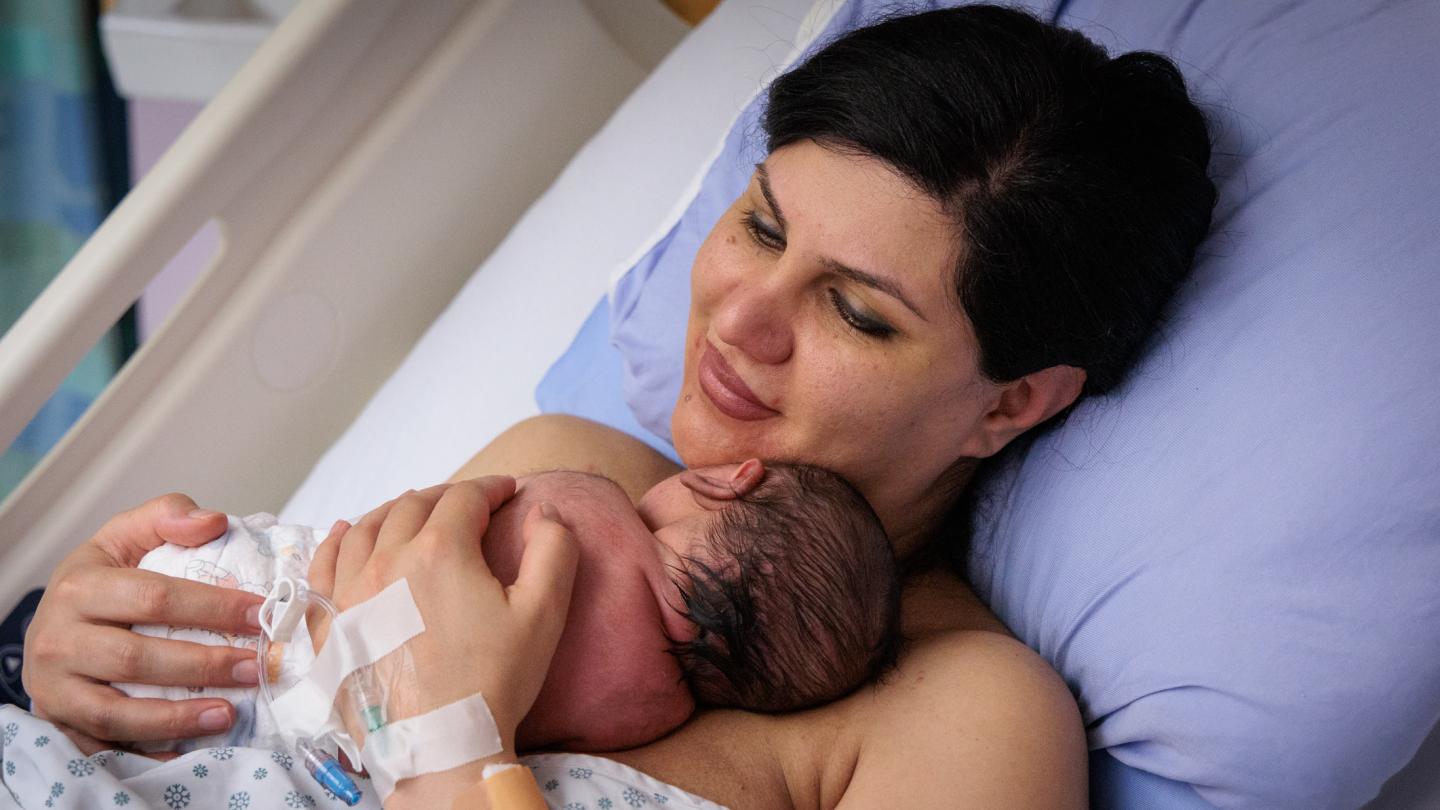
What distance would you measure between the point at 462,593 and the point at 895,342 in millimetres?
544

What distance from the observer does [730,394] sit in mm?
1447

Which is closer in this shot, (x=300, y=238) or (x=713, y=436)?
(x=713, y=436)

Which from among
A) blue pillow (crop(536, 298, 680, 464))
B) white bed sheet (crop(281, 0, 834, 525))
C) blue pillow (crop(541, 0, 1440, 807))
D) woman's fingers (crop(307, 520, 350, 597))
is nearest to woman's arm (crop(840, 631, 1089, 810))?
blue pillow (crop(541, 0, 1440, 807))

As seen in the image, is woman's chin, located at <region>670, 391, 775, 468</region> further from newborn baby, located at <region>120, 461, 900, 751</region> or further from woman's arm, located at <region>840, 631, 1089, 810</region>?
woman's arm, located at <region>840, 631, 1089, 810</region>

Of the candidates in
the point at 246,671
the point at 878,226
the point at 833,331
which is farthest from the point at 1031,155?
the point at 246,671

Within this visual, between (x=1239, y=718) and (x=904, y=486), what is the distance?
1.52 feet

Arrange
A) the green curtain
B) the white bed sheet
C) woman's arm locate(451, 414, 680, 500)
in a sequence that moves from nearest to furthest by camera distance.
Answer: woman's arm locate(451, 414, 680, 500)
the white bed sheet
the green curtain

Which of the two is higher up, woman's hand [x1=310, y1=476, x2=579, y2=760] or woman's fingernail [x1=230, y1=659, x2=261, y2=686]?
woman's hand [x1=310, y1=476, x2=579, y2=760]

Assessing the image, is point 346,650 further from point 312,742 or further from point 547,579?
point 547,579

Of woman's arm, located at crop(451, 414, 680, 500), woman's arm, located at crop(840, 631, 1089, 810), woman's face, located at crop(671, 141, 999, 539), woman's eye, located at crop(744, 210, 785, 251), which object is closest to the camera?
woman's arm, located at crop(840, 631, 1089, 810)

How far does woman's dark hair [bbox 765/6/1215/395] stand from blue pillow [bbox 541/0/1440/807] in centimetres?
10

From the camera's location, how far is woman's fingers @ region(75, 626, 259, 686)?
1.26 metres

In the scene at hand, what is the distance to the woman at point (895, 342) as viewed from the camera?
1275 mm

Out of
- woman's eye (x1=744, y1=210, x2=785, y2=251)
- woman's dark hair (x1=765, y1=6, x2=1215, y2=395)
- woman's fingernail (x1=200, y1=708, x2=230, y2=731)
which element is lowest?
woman's fingernail (x1=200, y1=708, x2=230, y2=731)
